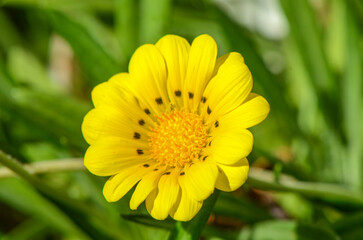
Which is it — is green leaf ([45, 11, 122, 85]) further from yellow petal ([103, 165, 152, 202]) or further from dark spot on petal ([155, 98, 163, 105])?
yellow petal ([103, 165, 152, 202])

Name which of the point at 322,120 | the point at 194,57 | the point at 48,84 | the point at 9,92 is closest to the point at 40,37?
the point at 48,84

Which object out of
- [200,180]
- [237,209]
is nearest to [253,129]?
[237,209]

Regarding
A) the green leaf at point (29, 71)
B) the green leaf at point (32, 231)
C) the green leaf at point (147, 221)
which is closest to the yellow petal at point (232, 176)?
the green leaf at point (147, 221)

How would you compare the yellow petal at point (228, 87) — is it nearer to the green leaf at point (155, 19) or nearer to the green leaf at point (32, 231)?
the green leaf at point (155, 19)

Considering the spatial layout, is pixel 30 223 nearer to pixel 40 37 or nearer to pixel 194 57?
pixel 40 37

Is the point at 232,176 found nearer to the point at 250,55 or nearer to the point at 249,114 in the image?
the point at 249,114

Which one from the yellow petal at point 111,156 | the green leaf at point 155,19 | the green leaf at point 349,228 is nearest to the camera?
the yellow petal at point 111,156
